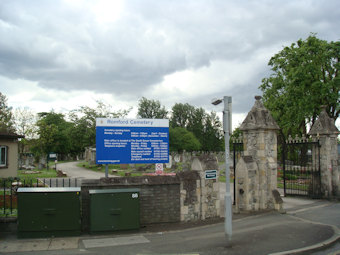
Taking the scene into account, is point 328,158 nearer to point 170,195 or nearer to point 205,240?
point 170,195

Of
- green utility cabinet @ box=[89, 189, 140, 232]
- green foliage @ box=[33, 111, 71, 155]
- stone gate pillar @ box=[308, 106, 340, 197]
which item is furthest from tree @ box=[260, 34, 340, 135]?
green foliage @ box=[33, 111, 71, 155]

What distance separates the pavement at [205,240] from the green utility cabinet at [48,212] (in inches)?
9.3

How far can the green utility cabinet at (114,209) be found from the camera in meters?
8.28

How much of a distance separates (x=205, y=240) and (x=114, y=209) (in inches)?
101

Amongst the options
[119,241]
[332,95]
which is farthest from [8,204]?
[332,95]

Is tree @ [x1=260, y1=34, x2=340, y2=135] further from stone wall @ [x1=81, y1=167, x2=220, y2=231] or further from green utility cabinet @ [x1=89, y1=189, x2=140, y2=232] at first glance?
green utility cabinet @ [x1=89, y1=189, x2=140, y2=232]

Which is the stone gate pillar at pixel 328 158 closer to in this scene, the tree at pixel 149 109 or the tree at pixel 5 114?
the tree at pixel 5 114

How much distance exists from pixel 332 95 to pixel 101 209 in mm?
23053

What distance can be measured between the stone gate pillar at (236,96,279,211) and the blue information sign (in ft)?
10.2

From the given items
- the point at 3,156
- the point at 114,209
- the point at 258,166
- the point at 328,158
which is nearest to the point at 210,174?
the point at 258,166

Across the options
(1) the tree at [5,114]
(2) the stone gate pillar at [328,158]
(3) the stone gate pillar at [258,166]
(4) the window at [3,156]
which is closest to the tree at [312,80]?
(2) the stone gate pillar at [328,158]

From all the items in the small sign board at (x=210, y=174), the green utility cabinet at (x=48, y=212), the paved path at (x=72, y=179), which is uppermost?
the small sign board at (x=210, y=174)

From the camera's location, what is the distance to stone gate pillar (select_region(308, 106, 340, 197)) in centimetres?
1483

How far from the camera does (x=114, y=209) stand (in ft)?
27.5
